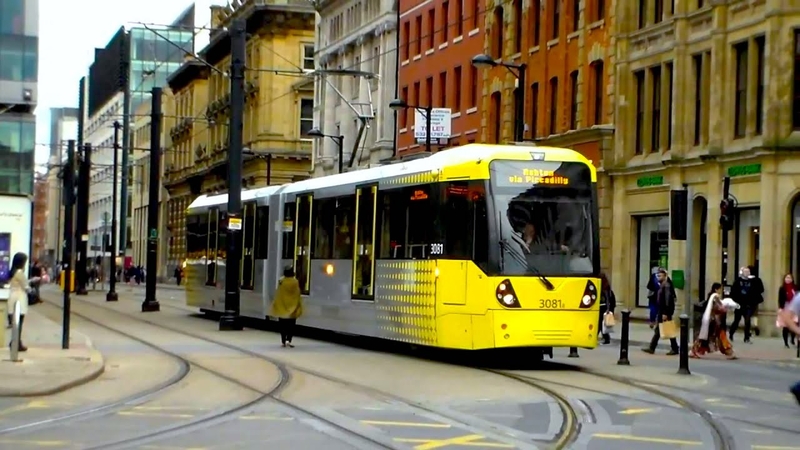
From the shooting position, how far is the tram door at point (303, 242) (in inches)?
1296

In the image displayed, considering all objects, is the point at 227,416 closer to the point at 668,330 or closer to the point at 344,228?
the point at 344,228

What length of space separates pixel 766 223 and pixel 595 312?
58.2ft

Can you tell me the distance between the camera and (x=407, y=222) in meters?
27.1

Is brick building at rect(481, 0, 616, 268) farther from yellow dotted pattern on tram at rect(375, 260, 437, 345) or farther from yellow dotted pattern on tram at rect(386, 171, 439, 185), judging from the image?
yellow dotted pattern on tram at rect(375, 260, 437, 345)

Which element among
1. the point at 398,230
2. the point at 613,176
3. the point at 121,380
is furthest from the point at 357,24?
the point at 121,380

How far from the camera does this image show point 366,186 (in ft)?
96.3

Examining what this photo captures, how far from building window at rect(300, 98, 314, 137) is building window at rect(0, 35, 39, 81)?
65.4 m

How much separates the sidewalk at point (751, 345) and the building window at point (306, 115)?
5269 cm

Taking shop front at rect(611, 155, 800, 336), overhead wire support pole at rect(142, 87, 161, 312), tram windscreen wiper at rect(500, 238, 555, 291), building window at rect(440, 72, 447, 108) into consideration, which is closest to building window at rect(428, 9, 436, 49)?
building window at rect(440, 72, 447, 108)

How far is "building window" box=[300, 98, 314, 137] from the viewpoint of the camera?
95.6 metres

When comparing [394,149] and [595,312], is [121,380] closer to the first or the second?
[595,312]

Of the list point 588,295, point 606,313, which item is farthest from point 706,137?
point 588,295

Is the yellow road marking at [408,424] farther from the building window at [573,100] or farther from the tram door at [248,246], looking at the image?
the building window at [573,100]

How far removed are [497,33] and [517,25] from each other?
2126mm
